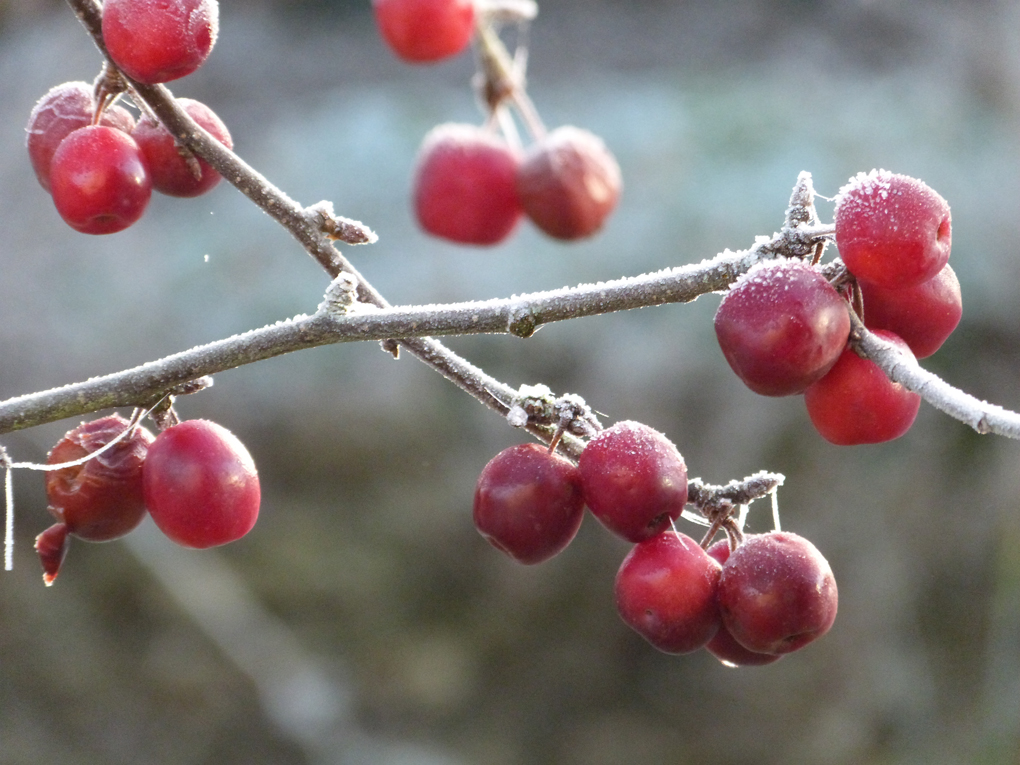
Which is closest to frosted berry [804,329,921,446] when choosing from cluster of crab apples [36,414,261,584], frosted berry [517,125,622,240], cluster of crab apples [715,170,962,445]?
cluster of crab apples [715,170,962,445]

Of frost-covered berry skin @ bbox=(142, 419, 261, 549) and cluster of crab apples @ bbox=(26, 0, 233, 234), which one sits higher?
cluster of crab apples @ bbox=(26, 0, 233, 234)

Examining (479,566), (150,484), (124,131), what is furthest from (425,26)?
(479,566)

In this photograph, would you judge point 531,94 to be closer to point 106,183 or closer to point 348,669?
point 348,669

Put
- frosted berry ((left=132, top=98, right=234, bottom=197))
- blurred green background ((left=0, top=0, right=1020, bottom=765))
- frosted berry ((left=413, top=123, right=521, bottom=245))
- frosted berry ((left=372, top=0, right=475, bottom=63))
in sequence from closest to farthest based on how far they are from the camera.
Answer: frosted berry ((left=132, top=98, right=234, bottom=197)) → frosted berry ((left=372, top=0, right=475, bottom=63)) → frosted berry ((left=413, top=123, right=521, bottom=245)) → blurred green background ((left=0, top=0, right=1020, bottom=765))

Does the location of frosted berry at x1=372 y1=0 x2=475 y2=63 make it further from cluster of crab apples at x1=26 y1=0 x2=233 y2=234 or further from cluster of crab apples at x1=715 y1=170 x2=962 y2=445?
cluster of crab apples at x1=715 y1=170 x2=962 y2=445

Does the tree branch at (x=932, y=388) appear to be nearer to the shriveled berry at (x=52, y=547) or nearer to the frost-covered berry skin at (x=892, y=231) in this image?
the frost-covered berry skin at (x=892, y=231)

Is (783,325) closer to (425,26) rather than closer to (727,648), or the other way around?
(727,648)

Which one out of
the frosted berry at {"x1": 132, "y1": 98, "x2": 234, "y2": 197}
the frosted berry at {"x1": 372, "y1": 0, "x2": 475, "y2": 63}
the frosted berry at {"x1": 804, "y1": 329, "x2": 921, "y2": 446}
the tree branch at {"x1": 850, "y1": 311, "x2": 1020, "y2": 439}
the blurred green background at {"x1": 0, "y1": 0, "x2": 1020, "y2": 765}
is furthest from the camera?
the blurred green background at {"x1": 0, "y1": 0, "x2": 1020, "y2": 765}
